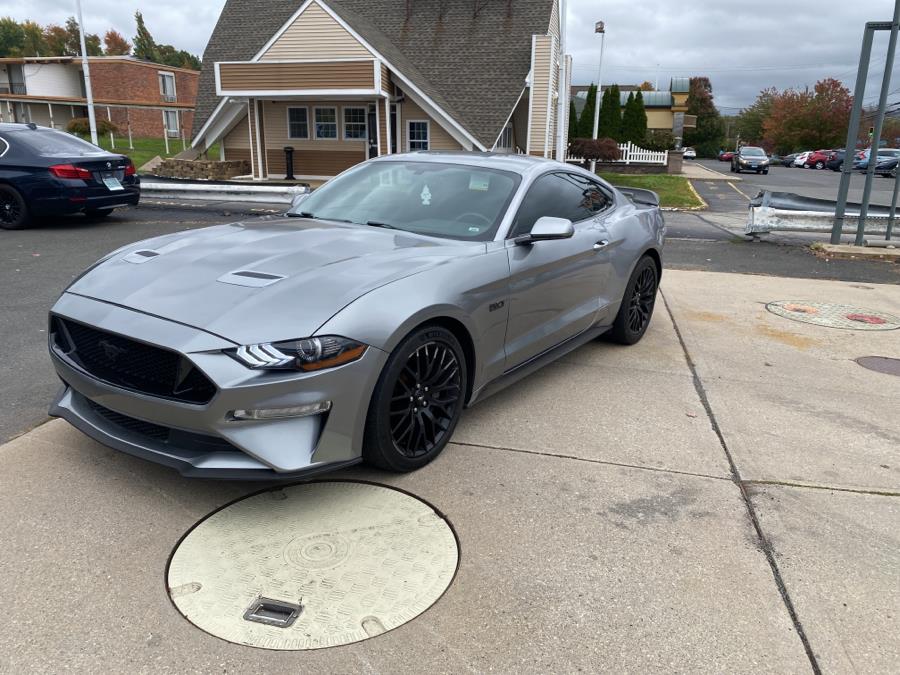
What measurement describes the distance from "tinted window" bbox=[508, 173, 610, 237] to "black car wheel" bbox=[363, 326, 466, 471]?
103 cm

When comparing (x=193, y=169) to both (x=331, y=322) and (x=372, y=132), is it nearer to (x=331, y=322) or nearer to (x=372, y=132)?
(x=372, y=132)

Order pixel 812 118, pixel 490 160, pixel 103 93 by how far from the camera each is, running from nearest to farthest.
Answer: pixel 490 160
pixel 103 93
pixel 812 118

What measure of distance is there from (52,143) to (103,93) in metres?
44.7

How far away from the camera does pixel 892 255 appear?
418 inches

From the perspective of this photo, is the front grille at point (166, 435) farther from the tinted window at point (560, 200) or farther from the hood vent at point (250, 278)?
the tinted window at point (560, 200)

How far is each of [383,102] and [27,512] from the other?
19813mm

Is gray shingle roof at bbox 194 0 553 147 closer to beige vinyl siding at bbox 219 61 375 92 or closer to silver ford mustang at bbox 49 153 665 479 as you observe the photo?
beige vinyl siding at bbox 219 61 375 92

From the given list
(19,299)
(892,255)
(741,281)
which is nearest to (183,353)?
(19,299)

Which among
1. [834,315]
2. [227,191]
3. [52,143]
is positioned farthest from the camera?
[227,191]

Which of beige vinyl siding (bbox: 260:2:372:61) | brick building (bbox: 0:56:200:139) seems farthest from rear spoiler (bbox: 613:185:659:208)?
brick building (bbox: 0:56:200:139)

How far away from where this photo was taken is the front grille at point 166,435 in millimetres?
2879

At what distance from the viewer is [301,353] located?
285 centimetres

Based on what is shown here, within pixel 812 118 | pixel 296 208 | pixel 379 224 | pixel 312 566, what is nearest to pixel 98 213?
pixel 296 208

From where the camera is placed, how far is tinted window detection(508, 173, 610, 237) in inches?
170
